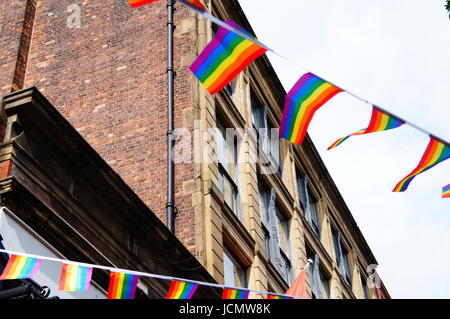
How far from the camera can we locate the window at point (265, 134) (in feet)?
75.9

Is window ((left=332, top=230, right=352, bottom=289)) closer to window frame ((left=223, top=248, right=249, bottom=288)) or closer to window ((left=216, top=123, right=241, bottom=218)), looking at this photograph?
window ((left=216, top=123, right=241, bottom=218))

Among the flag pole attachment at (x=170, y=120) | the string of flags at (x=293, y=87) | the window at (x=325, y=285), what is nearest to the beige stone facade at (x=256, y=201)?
the window at (x=325, y=285)

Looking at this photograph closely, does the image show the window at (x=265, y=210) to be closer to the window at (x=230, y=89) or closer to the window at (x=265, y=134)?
the window at (x=265, y=134)

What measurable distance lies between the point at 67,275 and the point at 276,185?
1451 centimetres

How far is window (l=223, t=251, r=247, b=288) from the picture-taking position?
17816mm

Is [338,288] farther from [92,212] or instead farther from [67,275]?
[67,275]

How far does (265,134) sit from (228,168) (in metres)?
4.12

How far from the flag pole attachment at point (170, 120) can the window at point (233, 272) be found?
6.54 feet

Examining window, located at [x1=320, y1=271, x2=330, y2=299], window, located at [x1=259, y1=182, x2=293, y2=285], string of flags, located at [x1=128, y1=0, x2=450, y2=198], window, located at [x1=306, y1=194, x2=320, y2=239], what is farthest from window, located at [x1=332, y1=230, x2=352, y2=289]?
string of flags, located at [x1=128, y1=0, x2=450, y2=198]

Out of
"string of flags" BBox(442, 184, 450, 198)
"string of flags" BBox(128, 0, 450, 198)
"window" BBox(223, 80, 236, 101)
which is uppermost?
"window" BBox(223, 80, 236, 101)

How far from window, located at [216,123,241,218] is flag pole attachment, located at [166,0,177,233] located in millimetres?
1620

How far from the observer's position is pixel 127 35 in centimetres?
2067

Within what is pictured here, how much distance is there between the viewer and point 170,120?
59.0 ft
